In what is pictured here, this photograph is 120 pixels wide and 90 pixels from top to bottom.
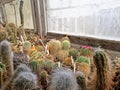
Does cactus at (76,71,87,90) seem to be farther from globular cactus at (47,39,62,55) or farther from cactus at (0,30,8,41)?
cactus at (0,30,8,41)

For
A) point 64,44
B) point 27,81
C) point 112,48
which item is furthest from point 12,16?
point 27,81

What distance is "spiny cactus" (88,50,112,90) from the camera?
69cm

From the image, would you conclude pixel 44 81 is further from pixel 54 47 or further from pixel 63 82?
pixel 54 47

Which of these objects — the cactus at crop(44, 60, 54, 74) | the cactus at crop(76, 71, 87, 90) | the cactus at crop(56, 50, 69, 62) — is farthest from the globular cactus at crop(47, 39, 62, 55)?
the cactus at crop(76, 71, 87, 90)

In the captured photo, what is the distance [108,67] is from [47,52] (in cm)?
54

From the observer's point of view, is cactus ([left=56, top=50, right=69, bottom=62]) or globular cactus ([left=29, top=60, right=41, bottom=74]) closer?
globular cactus ([left=29, top=60, right=41, bottom=74])

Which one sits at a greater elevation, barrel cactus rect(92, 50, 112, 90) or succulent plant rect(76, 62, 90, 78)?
barrel cactus rect(92, 50, 112, 90)

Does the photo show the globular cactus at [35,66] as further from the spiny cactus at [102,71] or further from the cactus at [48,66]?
the spiny cactus at [102,71]

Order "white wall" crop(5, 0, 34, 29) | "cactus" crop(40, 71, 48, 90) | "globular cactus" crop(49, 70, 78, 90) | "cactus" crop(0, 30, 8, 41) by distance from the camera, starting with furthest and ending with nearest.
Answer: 1. "white wall" crop(5, 0, 34, 29)
2. "cactus" crop(0, 30, 8, 41)
3. "cactus" crop(40, 71, 48, 90)
4. "globular cactus" crop(49, 70, 78, 90)

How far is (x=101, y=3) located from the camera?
3.86 feet

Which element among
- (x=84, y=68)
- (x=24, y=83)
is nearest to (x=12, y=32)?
(x=84, y=68)

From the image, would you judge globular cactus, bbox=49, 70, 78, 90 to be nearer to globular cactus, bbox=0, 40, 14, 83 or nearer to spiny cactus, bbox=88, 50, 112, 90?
spiny cactus, bbox=88, 50, 112, 90

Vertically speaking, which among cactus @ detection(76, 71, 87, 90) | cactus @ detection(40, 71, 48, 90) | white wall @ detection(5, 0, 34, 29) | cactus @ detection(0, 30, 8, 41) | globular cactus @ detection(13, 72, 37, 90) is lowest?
cactus @ detection(40, 71, 48, 90)

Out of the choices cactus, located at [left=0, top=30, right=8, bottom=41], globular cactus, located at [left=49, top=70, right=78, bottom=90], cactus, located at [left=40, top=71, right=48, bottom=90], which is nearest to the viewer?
globular cactus, located at [left=49, top=70, right=78, bottom=90]
